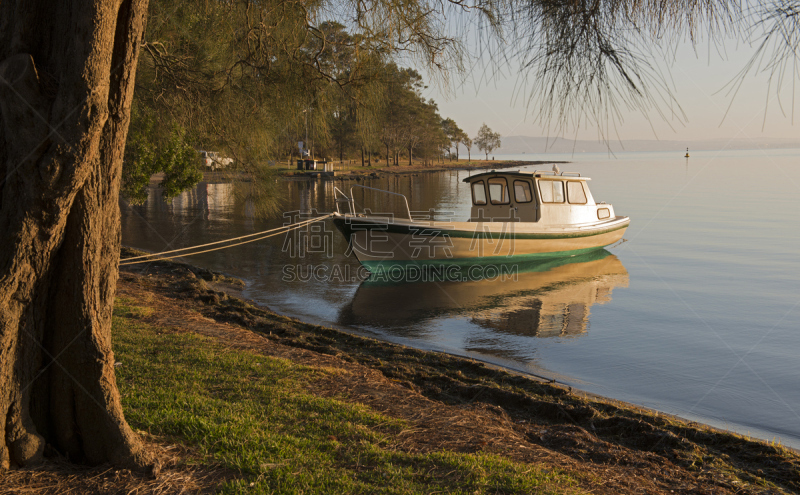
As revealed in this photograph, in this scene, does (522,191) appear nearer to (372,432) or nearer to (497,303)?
(497,303)

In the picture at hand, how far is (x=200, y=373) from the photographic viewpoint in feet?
18.3

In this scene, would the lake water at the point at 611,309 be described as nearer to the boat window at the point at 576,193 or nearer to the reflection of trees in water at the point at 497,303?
the reflection of trees in water at the point at 497,303

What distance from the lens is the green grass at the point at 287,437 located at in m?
3.56

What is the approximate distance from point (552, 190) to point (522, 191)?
3.52ft

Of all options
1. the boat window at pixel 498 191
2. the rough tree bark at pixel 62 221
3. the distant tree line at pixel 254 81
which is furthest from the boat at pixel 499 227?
the rough tree bark at pixel 62 221

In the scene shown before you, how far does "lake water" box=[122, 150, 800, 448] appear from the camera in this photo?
8.24m

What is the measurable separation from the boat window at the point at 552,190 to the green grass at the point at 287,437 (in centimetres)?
1291

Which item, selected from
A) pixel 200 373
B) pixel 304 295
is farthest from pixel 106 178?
pixel 304 295

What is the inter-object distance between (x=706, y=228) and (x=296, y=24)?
26394 mm

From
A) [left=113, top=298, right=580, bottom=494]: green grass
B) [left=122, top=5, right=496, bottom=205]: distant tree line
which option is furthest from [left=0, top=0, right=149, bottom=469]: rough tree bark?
[left=122, top=5, right=496, bottom=205]: distant tree line

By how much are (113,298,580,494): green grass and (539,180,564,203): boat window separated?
12.9m

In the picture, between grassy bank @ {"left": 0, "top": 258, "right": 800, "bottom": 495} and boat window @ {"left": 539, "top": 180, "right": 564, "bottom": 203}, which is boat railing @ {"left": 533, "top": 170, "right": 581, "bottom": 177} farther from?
grassy bank @ {"left": 0, "top": 258, "right": 800, "bottom": 495}

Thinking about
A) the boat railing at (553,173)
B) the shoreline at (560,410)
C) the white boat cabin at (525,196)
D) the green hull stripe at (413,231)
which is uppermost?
the boat railing at (553,173)

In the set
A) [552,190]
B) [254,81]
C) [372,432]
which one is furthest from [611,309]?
[372,432]
